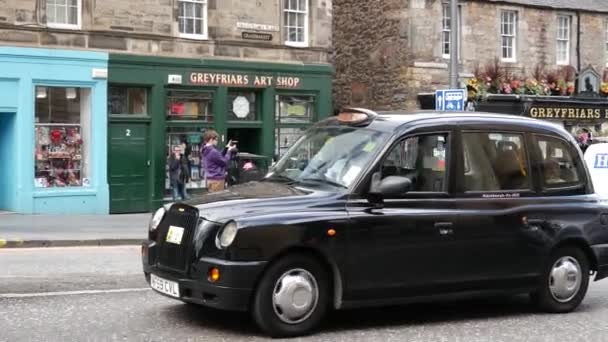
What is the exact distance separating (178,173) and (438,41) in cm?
1001

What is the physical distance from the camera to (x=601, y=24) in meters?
30.2

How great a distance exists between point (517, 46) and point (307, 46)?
8.89m

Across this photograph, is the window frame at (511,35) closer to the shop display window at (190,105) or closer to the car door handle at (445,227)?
the shop display window at (190,105)

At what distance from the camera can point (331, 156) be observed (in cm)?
746

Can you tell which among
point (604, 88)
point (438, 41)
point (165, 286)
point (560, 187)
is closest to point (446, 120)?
point (560, 187)

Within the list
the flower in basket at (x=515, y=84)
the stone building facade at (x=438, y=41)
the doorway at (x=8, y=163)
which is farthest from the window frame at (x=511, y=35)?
the doorway at (x=8, y=163)

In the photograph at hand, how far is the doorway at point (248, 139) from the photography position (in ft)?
73.0

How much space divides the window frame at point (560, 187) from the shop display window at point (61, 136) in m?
13.4

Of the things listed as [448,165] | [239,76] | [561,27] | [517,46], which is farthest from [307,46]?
[448,165]

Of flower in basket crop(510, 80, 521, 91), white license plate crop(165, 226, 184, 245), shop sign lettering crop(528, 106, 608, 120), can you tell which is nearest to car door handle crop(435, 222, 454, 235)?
white license plate crop(165, 226, 184, 245)

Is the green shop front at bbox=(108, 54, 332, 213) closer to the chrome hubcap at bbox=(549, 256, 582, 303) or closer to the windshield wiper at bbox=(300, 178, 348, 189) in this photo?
the windshield wiper at bbox=(300, 178, 348, 189)

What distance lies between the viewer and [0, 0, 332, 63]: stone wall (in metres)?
18.5

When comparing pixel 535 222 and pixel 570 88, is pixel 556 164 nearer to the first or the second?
pixel 535 222

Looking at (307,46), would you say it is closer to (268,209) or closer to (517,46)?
(517,46)
